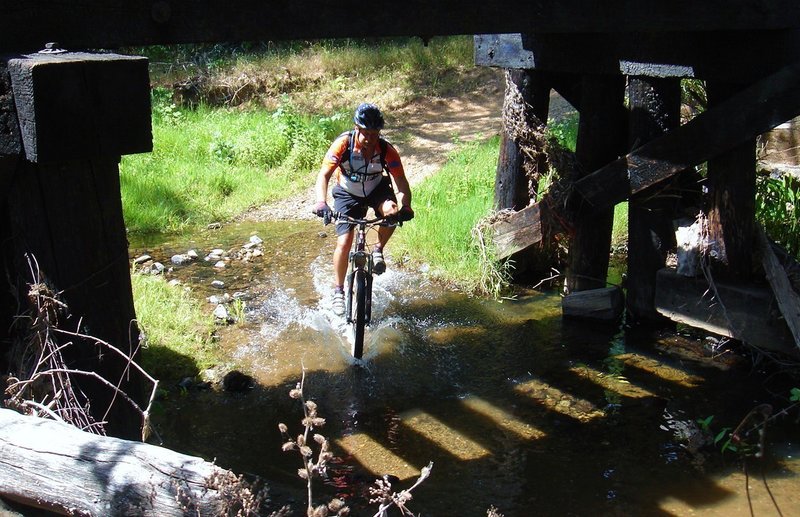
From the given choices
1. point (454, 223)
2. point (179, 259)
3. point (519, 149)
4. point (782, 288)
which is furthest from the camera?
point (179, 259)

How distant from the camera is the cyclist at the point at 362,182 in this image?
6.40 m

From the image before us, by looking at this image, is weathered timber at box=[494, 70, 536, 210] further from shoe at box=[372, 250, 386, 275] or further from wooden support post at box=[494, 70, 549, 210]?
shoe at box=[372, 250, 386, 275]

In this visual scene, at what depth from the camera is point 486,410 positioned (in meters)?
5.89

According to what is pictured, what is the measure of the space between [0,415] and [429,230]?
5.77 m

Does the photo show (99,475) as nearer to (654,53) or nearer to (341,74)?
(654,53)

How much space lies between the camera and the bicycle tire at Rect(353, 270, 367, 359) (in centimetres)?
643

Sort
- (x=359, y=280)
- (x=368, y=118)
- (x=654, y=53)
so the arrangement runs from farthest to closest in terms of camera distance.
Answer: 1. (x=359, y=280)
2. (x=368, y=118)
3. (x=654, y=53)

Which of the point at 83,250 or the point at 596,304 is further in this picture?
the point at 596,304

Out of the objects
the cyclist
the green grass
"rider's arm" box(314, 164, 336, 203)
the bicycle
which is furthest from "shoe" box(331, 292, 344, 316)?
the green grass

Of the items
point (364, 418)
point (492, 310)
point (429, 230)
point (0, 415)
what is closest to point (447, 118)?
point (429, 230)

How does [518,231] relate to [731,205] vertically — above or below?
below

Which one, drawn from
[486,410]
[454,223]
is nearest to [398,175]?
[486,410]

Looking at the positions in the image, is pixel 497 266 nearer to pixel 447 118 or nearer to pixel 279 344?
pixel 279 344

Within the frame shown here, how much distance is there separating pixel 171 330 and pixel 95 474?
3795 mm
